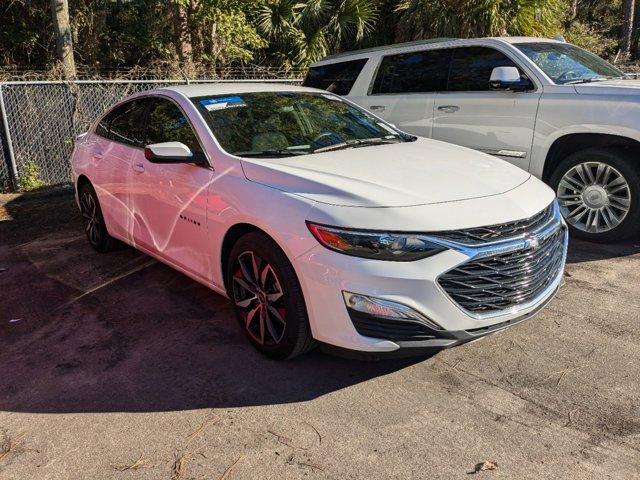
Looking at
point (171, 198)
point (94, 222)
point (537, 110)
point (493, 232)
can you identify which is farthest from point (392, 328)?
point (94, 222)

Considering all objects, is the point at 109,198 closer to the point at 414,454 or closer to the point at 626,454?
the point at 414,454

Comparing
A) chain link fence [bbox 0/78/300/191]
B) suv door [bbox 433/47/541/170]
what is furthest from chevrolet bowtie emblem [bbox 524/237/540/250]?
chain link fence [bbox 0/78/300/191]

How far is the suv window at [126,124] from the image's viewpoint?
16.4 feet

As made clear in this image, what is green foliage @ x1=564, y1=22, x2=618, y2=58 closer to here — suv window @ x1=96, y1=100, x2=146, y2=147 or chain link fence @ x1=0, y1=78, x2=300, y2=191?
chain link fence @ x1=0, y1=78, x2=300, y2=191

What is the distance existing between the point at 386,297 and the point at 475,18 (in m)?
12.4

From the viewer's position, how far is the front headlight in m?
2.97

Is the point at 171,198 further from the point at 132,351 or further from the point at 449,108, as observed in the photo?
the point at 449,108

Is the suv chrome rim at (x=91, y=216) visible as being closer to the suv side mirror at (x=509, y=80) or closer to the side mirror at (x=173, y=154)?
the side mirror at (x=173, y=154)

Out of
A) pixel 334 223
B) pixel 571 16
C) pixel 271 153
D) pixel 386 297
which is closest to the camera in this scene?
pixel 386 297

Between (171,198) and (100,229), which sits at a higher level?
(171,198)

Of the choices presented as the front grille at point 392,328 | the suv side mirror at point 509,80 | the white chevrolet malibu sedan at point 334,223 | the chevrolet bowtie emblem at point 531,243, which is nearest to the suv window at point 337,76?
the suv side mirror at point 509,80

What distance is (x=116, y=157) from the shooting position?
16.9 ft

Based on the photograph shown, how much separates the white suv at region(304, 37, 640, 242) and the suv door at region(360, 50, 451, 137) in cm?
1

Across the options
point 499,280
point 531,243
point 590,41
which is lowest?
point 499,280
